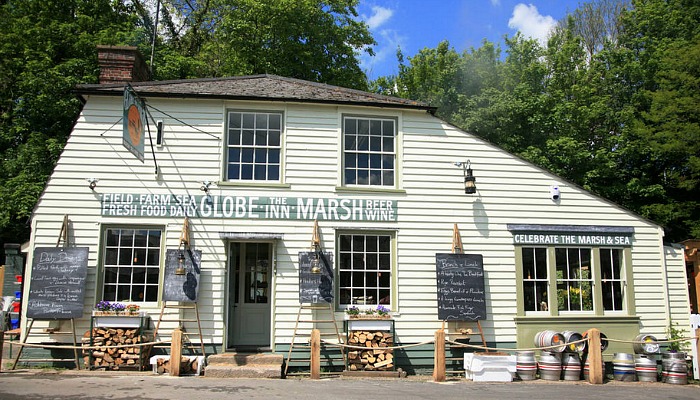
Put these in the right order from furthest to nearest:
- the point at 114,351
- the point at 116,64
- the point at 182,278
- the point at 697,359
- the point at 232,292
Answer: the point at 116,64
the point at 232,292
the point at 697,359
the point at 182,278
the point at 114,351

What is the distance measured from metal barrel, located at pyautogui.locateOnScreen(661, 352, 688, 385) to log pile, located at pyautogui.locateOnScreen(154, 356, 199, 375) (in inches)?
365

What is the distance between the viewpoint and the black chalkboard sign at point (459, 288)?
454 inches

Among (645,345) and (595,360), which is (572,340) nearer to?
(595,360)

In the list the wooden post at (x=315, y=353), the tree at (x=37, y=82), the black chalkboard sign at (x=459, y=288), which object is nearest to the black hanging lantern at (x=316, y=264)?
the wooden post at (x=315, y=353)

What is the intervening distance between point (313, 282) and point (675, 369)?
7436mm

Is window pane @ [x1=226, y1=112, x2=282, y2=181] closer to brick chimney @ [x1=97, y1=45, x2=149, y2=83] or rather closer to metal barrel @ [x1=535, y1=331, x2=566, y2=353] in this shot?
brick chimney @ [x1=97, y1=45, x2=149, y2=83]

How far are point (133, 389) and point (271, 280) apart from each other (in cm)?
373

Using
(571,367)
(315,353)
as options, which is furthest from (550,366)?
(315,353)

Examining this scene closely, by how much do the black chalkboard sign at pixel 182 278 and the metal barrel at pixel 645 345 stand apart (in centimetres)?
884

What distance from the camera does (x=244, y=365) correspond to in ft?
34.7

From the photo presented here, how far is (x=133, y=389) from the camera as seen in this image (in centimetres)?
865

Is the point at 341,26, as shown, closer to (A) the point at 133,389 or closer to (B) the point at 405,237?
(B) the point at 405,237

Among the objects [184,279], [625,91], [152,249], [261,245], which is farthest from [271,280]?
[625,91]

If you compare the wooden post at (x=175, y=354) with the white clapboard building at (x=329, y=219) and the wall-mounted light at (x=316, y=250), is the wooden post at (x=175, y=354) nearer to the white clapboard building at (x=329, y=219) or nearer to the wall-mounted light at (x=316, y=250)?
the white clapboard building at (x=329, y=219)
